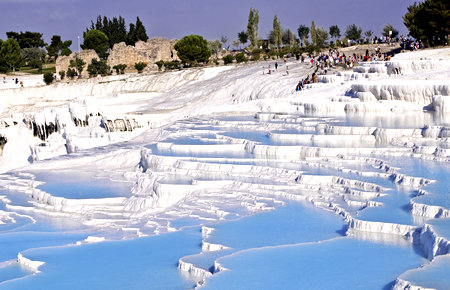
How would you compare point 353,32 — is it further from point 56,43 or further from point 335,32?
point 56,43

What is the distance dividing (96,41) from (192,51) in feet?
50.6

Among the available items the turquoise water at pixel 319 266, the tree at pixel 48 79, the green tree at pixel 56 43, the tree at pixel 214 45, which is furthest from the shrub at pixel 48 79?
the turquoise water at pixel 319 266

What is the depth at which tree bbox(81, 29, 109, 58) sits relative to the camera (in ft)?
164

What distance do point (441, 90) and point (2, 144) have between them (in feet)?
48.3

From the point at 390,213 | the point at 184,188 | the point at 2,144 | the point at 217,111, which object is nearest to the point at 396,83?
the point at 217,111

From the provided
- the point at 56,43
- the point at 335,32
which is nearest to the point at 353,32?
the point at 335,32

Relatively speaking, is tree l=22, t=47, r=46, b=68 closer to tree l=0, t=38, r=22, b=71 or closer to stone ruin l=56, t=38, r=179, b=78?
tree l=0, t=38, r=22, b=71

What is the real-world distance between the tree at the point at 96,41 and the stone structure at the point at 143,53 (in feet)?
26.7

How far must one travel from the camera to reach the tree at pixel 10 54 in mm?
43319

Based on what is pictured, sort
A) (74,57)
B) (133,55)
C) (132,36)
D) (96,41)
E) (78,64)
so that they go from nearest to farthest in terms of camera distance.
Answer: (78,64), (74,57), (133,55), (96,41), (132,36)

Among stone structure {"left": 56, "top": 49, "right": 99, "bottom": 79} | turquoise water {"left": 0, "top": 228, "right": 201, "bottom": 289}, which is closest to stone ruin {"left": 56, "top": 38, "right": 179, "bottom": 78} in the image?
stone structure {"left": 56, "top": 49, "right": 99, "bottom": 79}

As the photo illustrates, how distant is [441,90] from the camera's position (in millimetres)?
16703

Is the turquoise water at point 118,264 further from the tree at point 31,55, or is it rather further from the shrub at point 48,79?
the tree at point 31,55

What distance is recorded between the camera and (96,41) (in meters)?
50.2
